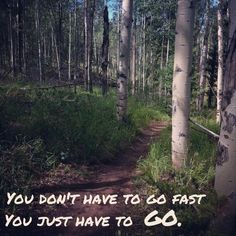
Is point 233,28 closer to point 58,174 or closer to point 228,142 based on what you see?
point 228,142

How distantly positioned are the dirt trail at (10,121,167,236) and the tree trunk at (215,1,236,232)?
1546 millimetres

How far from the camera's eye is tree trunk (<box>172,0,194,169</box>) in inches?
208

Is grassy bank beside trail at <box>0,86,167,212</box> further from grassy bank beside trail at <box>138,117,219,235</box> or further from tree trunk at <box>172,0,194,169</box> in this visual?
tree trunk at <box>172,0,194,169</box>

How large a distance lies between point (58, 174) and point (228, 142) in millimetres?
3363

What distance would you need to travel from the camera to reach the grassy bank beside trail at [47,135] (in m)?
5.71

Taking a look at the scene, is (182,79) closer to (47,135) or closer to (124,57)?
(47,135)

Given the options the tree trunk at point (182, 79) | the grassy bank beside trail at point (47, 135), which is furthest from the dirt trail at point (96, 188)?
the tree trunk at point (182, 79)

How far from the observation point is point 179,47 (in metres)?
5.35

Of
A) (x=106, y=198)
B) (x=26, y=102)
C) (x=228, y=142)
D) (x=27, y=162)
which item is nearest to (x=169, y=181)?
(x=106, y=198)

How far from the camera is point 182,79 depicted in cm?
538

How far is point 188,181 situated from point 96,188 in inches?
65.7

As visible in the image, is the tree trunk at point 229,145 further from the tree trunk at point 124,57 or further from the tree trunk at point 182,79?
the tree trunk at point 124,57

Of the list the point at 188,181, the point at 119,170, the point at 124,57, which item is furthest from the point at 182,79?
the point at 124,57

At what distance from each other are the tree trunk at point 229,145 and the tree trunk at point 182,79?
1218 mm
